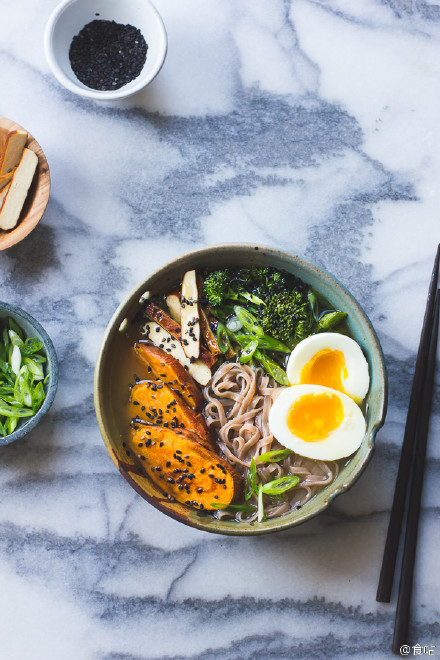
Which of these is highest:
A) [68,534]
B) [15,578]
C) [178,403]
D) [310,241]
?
[310,241]

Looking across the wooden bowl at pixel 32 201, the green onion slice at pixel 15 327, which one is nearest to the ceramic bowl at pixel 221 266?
the green onion slice at pixel 15 327

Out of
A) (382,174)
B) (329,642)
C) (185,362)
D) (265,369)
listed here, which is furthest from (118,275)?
(329,642)

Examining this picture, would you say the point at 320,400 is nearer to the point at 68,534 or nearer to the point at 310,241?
the point at 310,241

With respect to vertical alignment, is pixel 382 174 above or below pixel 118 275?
above

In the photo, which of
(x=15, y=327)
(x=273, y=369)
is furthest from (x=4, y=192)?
(x=273, y=369)

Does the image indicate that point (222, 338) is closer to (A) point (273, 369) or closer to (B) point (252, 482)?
(A) point (273, 369)

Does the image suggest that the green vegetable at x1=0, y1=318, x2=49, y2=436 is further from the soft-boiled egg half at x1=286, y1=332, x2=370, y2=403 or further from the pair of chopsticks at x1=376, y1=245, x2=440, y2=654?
the pair of chopsticks at x1=376, y1=245, x2=440, y2=654

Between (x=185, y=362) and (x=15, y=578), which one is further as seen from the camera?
(x=15, y=578)
